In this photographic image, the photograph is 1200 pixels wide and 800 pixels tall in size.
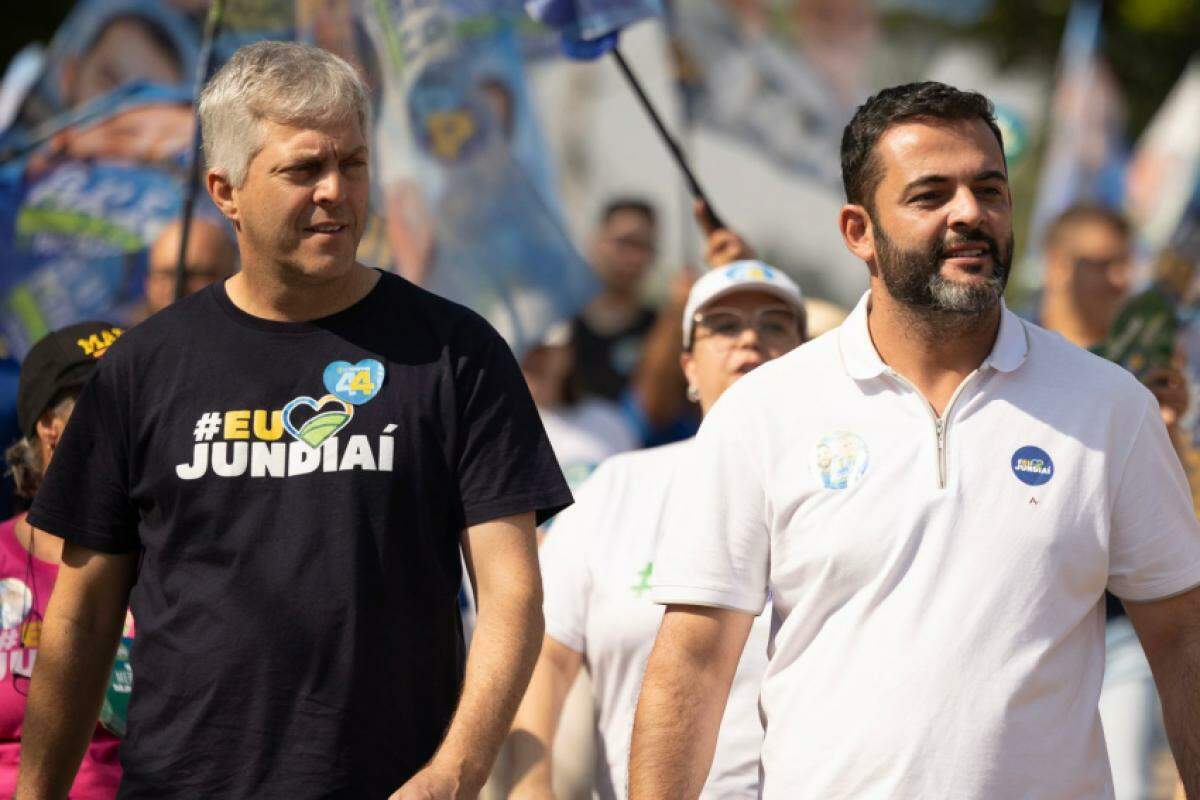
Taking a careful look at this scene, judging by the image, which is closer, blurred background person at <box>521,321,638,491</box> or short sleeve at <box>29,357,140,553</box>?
short sleeve at <box>29,357,140,553</box>

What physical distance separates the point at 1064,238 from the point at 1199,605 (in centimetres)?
451

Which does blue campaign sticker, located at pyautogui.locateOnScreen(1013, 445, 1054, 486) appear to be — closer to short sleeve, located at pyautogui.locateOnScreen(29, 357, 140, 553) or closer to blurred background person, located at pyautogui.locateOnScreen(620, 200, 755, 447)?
Result: short sleeve, located at pyautogui.locateOnScreen(29, 357, 140, 553)

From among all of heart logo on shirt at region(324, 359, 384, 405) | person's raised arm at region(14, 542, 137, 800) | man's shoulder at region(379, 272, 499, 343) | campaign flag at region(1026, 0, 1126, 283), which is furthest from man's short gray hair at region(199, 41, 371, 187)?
campaign flag at region(1026, 0, 1126, 283)

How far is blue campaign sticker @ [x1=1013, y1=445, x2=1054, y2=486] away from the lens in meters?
3.52

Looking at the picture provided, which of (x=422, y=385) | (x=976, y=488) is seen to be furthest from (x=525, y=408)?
(x=976, y=488)

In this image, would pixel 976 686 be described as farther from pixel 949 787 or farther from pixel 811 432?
pixel 811 432

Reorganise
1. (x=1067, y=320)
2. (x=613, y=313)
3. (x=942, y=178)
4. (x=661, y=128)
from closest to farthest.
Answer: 1. (x=942, y=178)
2. (x=661, y=128)
3. (x=1067, y=320)
4. (x=613, y=313)

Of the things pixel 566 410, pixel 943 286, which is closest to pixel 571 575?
pixel 943 286

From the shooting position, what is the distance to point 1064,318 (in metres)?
7.55

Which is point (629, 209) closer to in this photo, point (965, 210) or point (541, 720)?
point (541, 720)

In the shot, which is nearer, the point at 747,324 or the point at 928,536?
the point at 928,536

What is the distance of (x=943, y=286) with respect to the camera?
12.0 ft

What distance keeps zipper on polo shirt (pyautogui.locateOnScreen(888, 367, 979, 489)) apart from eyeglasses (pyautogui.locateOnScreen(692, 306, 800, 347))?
5.55 ft

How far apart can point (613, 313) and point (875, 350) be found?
5.51 metres
